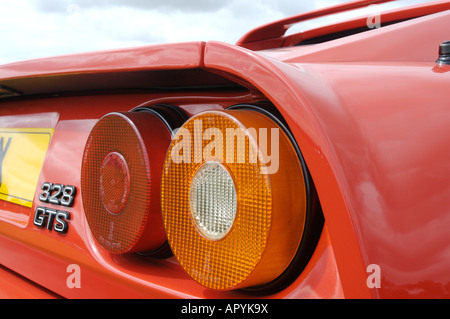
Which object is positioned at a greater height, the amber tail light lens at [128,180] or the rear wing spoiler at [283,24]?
the rear wing spoiler at [283,24]

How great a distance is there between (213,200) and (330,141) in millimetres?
251

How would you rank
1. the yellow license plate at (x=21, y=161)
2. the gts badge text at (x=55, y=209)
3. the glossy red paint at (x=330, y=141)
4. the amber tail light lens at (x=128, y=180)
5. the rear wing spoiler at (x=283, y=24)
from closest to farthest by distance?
1. the glossy red paint at (x=330, y=141)
2. the amber tail light lens at (x=128, y=180)
3. the gts badge text at (x=55, y=209)
4. the yellow license plate at (x=21, y=161)
5. the rear wing spoiler at (x=283, y=24)

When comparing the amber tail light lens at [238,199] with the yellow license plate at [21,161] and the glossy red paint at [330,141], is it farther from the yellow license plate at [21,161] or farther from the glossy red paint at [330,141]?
the yellow license plate at [21,161]

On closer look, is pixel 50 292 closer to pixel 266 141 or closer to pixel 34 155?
pixel 34 155

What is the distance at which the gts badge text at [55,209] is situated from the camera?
133 centimetres

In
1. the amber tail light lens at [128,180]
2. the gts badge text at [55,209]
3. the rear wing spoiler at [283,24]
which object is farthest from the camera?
the rear wing spoiler at [283,24]

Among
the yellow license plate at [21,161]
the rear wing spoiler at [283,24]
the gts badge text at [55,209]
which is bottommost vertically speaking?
the gts badge text at [55,209]

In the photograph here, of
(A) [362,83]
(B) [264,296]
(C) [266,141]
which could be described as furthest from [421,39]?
(B) [264,296]

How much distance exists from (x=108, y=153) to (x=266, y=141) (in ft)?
1.53

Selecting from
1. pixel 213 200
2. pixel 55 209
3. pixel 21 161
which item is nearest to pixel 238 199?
pixel 213 200

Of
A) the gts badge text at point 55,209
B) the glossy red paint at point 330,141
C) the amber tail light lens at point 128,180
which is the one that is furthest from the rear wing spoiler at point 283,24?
the gts badge text at point 55,209

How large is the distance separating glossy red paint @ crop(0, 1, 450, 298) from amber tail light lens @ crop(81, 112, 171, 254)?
89 millimetres

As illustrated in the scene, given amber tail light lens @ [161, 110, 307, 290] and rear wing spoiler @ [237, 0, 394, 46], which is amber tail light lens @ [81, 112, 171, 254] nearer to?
amber tail light lens @ [161, 110, 307, 290]

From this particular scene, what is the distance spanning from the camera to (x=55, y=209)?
137 cm
